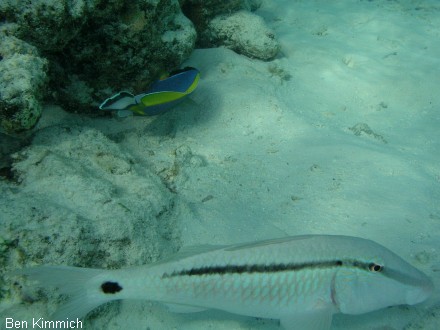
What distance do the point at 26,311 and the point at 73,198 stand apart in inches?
34.6

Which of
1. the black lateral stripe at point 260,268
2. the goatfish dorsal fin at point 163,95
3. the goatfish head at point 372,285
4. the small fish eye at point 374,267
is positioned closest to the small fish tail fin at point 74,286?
the black lateral stripe at point 260,268

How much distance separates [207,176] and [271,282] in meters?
1.79

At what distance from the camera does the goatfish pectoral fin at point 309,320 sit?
1.95 metres

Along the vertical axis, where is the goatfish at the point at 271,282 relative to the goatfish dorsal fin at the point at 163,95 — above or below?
below

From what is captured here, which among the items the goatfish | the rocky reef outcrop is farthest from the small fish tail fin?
the rocky reef outcrop

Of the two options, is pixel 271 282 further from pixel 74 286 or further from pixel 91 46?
pixel 91 46

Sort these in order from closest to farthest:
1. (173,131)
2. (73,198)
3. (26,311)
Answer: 1. (26,311)
2. (73,198)
3. (173,131)

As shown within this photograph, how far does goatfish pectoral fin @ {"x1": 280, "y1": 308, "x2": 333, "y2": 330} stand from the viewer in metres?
1.95

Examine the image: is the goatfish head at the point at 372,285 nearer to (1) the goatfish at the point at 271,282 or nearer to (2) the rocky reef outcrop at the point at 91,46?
(1) the goatfish at the point at 271,282

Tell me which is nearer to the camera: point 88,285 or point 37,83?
point 88,285

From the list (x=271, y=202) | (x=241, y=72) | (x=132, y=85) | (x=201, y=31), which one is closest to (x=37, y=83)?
(x=132, y=85)

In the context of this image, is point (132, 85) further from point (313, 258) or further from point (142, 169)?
point (313, 258)

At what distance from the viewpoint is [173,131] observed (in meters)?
4.36

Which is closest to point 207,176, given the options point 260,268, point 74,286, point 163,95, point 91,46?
point 163,95
